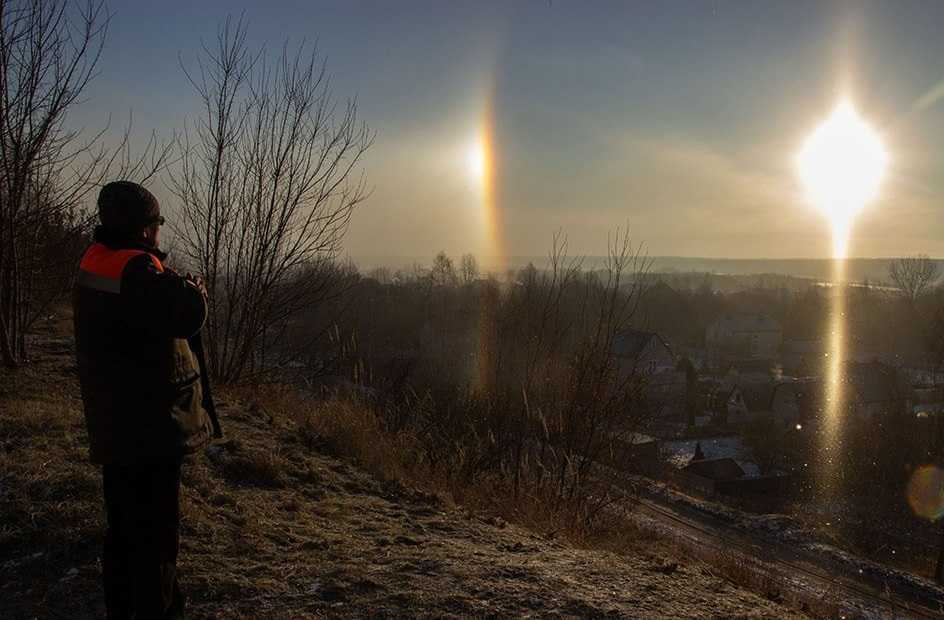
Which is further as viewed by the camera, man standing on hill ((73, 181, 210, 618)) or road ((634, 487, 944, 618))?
road ((634, 487, 944, 618))

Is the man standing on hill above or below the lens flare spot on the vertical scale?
above

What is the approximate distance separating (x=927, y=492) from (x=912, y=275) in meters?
46.4

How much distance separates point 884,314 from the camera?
Result: 62.6m

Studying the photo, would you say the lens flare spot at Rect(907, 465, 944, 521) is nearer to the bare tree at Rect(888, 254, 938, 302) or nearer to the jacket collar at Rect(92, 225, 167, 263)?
the jacket collar at Rect(92, 225, 167, 263)

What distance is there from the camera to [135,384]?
2.27 m

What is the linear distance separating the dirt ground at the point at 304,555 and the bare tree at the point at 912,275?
231 feet

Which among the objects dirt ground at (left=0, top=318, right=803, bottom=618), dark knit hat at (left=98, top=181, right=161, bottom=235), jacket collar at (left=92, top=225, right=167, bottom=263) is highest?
dark knit hat at (left=98, top=181, right=161, bottom=235)

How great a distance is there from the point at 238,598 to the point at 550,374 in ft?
18.0

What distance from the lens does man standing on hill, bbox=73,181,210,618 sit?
2.23 m

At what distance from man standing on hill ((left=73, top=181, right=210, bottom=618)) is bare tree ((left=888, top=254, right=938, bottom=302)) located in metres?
72.5

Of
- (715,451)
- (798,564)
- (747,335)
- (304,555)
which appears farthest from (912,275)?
(304,555)

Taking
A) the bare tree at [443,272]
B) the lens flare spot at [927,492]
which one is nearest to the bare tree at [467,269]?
the bare tree at [443,272]

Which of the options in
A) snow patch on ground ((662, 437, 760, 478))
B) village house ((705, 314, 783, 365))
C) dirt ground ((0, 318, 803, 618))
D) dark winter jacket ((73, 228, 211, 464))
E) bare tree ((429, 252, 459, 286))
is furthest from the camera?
village house ((705, 314, 783, 365))

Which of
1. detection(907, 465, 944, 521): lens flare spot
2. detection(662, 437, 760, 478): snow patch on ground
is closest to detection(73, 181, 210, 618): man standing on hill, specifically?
detection(662, 437, 760, 478): snow patch on ground
